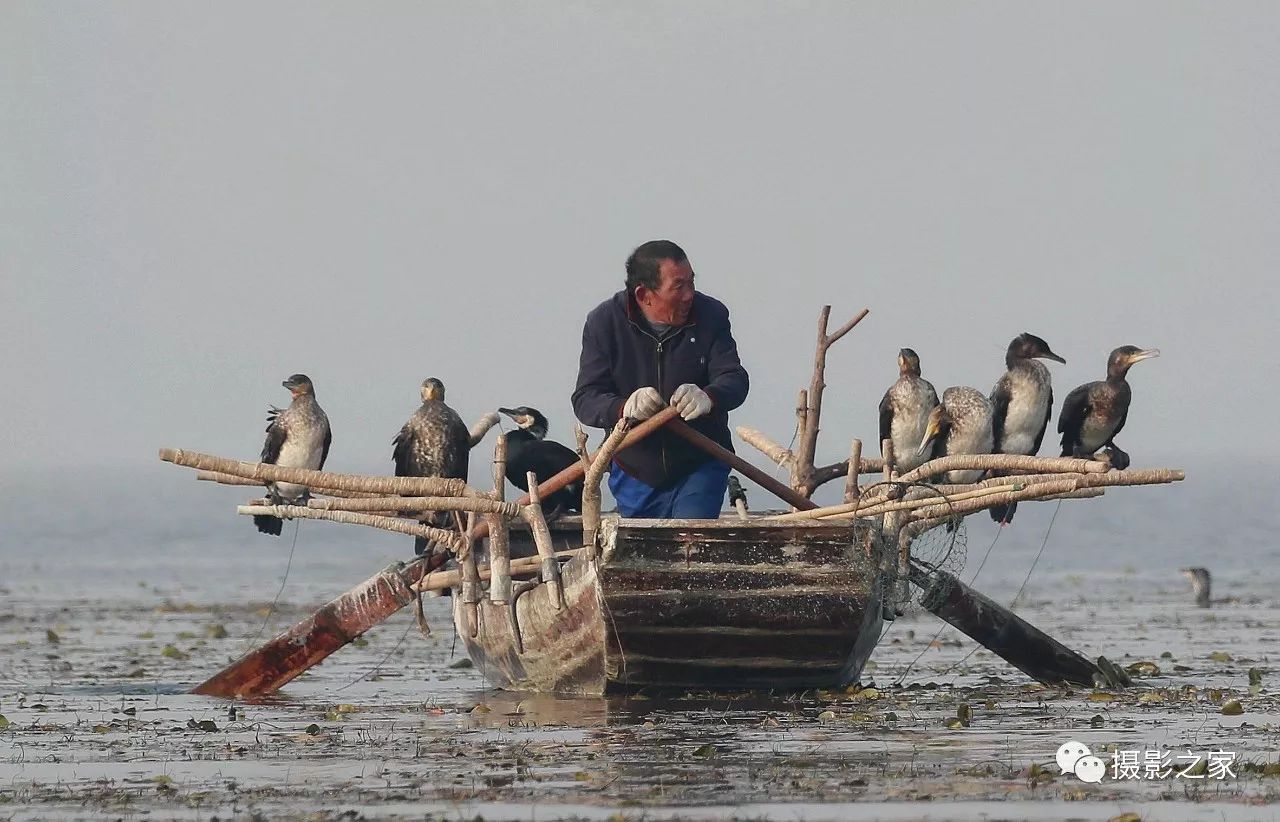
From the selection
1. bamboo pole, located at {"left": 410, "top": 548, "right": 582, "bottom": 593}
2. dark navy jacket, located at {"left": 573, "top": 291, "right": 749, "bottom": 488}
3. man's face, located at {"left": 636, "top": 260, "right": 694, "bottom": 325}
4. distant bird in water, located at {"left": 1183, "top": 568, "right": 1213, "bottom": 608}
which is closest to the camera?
man's face, located at {"left": 636, "top": 260, "right": 694, "bottom": 325}

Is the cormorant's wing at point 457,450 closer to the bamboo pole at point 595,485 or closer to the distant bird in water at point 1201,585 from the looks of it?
the bamboo pole at point 595,485

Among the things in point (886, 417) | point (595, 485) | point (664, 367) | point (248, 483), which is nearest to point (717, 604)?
point (595, 485)

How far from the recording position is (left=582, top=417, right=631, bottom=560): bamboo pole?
1058 centimetres

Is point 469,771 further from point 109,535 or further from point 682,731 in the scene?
point 109,535

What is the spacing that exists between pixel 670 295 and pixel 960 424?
9.14ft

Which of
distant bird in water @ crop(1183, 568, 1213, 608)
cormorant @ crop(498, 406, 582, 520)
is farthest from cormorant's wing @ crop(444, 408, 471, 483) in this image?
distant bird in water @ crop(1183, 568, 1213, 608)

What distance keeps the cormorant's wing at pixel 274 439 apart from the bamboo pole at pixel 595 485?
4.02 metres

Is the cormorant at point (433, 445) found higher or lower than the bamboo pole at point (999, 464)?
higher

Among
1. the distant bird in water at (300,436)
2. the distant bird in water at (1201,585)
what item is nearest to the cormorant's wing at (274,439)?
the distant bird in water at (300,436)

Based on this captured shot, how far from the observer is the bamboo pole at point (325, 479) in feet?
36.9

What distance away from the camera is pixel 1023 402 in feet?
44.8

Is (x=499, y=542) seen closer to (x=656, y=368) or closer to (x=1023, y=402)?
(x=656, y=368)

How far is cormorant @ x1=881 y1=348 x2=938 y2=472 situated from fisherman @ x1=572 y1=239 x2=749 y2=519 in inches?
94.8

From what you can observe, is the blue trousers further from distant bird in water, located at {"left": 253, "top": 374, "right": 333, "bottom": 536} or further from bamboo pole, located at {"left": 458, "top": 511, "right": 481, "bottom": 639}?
distant bird in water, located at {"left": 253, "top": 374, "right": 333, "bottom": 536}
